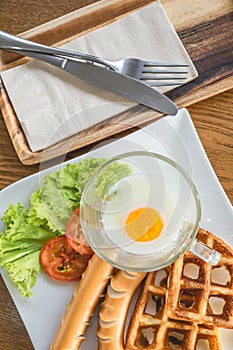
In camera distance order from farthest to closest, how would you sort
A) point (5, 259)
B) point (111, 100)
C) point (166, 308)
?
point (111, 100) → point (5, 259) → point (166, 308)

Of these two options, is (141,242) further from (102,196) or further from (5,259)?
(5,259)

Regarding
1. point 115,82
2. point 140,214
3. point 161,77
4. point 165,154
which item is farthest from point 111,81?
point 140,214

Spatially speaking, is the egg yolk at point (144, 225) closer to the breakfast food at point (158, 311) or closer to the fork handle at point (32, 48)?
the breakfast food at point (158, 311)

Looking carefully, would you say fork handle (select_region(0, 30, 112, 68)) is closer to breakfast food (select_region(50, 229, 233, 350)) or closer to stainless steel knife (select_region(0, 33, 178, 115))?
stainless steel knife (select_region(0, 33, 178, 115))

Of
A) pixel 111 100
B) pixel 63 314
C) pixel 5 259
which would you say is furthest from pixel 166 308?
pixel 111 100

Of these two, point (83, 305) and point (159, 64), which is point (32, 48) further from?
point (83, 305)

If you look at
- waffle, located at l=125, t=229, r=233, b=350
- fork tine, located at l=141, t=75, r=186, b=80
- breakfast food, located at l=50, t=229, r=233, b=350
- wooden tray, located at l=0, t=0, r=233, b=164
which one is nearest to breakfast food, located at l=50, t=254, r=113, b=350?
breakfast food, located at l=50, t=229, r=233, b=350
